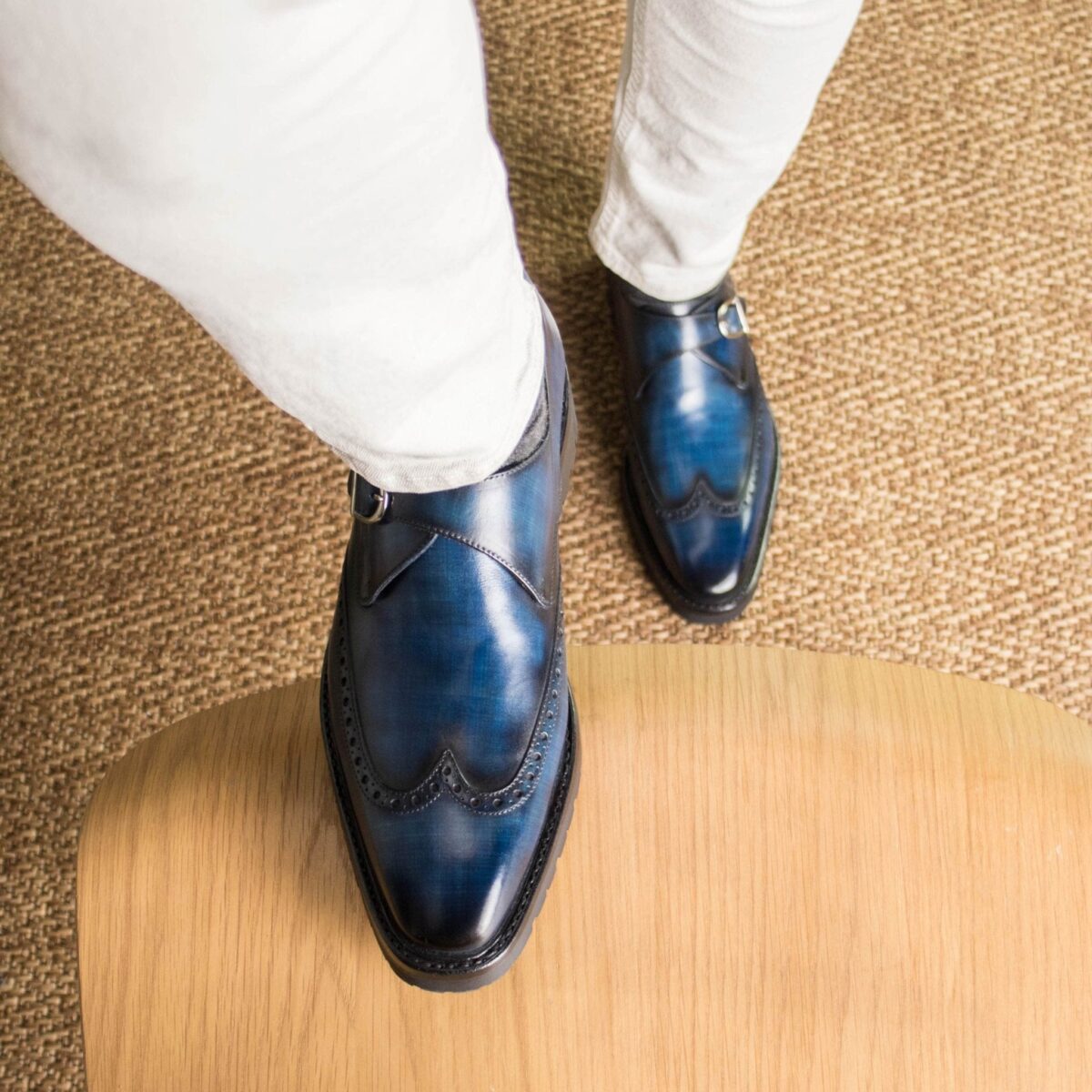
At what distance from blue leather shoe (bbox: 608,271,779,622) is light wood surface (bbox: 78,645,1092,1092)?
0.33 m

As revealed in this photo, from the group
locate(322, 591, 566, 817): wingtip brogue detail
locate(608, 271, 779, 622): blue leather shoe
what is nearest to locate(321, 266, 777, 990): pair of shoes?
locate(322, 591, 566, 817): wingtip brogue detail

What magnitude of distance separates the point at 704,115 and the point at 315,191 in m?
0.33

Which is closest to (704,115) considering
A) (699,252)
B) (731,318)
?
(699,252)

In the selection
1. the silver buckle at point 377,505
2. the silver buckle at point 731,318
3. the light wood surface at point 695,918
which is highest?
the silver buckle at point 377,505

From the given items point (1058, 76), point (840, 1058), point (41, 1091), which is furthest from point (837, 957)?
point (1058, 76)

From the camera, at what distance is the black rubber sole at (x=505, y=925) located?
414 millimetres

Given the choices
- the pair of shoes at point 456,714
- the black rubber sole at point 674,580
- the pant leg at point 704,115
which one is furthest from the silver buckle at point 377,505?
the black rubber sole at point 674,580

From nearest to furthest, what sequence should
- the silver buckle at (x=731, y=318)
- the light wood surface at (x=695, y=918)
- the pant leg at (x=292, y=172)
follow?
1. the pant leg at (x=292, y=172)
2. the light wood surface at (x=695, y=918)
3. the silver buckle at (x=731, y=318)

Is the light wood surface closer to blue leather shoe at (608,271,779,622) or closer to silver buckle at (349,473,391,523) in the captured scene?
silver buckle at (349,473,391,523)

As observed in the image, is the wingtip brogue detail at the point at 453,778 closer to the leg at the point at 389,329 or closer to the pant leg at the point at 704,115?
the leg at the point at 389,329

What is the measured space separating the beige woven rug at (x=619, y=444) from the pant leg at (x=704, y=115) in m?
0.25

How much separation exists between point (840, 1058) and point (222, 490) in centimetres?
66

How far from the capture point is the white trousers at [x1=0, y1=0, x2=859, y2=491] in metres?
0.24

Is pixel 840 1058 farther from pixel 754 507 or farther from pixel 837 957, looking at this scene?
pixel 754 507
